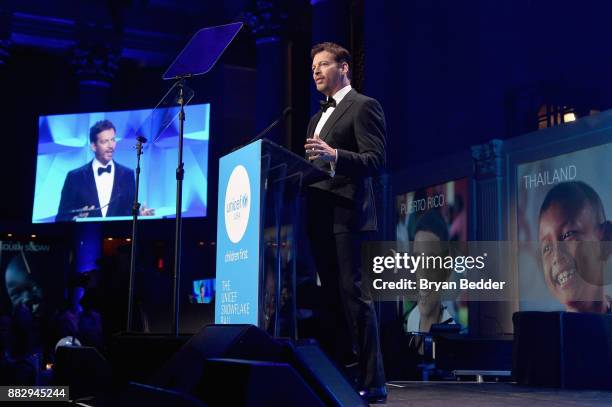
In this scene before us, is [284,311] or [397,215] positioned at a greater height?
[397,215]

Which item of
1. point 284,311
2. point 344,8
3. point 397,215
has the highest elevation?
point 344,8

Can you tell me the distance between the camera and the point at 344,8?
36.7 feet

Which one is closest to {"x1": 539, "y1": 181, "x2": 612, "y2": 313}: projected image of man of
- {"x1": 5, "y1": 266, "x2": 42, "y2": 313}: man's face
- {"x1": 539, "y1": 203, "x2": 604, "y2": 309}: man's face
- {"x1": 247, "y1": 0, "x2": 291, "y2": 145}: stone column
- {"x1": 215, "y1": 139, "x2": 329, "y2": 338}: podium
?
{"x1": 539, "y1": 203, "x2": 604, "y2": 309}: man's face

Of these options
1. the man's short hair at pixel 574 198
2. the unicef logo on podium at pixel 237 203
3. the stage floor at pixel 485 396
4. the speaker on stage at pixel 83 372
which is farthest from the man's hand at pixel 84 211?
the unicef logo on podium at pixel 237 203

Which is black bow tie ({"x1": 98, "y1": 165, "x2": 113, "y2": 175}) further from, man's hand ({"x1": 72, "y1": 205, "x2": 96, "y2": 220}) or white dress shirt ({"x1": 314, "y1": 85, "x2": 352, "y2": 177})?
white dress shirt ({"x1": 314, "y1": 85, "x2": 352, "y2": 177})

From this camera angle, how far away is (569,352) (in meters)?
4.07

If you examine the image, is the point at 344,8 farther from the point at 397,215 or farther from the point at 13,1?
the point at 13,1

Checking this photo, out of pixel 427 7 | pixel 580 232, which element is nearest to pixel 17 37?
pixel 427 7

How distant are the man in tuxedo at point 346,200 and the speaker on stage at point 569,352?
1.49m

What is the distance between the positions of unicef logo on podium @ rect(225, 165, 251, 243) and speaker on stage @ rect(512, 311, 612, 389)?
A: 81.1 inches

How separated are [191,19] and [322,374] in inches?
527

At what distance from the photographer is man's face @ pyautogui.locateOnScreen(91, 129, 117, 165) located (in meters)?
11.7

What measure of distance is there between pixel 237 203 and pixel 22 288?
12.7 m

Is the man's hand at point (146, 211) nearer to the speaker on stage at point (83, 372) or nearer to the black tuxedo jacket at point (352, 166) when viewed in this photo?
the speaker on stage at point (83, 372)
